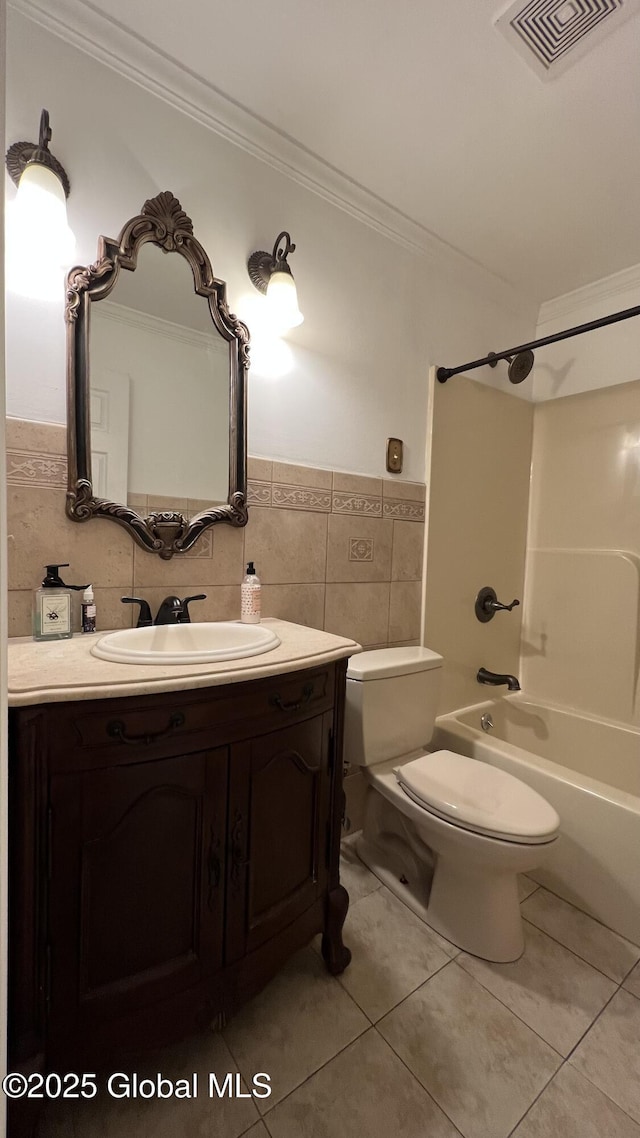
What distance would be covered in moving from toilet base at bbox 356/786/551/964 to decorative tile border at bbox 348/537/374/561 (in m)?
0.94

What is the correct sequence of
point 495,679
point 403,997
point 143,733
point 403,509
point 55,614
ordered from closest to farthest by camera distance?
point 143,733 < point 55,614 < point 403,997 < point 403,509 < point 495,679

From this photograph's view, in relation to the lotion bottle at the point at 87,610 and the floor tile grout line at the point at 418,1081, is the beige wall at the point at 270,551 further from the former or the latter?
the floor tile grout line at the point at 418,1081

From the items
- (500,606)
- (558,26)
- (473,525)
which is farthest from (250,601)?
(558,26)

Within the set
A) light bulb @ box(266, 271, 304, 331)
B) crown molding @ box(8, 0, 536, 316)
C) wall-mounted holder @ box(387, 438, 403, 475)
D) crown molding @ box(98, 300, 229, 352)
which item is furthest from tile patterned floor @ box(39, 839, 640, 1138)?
crown molding @ box(8, 0, 536, 316)

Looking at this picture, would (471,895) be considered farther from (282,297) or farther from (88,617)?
(282,297)

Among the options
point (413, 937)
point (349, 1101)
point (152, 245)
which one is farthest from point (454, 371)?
point (349, 1101)

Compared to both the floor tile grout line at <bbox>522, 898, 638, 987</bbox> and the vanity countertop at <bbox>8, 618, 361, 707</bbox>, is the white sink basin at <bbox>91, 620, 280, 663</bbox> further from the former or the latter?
the floor tile grout line at <bbox>522, 898, 638, 987</bbox>

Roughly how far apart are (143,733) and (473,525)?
174 centimetres

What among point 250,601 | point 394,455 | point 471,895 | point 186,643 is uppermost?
point 394,455

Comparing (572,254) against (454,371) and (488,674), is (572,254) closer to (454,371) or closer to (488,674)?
(454,371)

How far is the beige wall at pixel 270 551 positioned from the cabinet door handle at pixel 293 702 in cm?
46

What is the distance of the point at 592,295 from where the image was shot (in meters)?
2.11

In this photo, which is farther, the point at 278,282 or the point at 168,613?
the point at 278,282

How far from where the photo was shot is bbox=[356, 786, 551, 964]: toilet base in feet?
4.10
